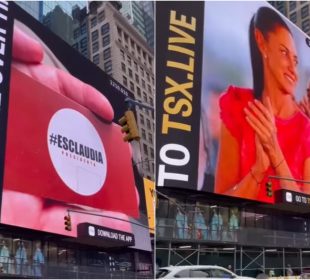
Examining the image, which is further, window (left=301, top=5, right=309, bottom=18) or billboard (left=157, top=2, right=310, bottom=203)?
window (left=301, top=5, right=309, bottom=18)

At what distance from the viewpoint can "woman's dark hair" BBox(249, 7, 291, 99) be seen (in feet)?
142

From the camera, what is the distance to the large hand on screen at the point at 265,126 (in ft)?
136

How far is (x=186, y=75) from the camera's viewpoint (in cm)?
3781

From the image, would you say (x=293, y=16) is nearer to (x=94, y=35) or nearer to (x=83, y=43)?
(x=94, y=35)

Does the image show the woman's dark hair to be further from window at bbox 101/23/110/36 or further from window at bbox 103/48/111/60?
window at bbox 101/23/110/36

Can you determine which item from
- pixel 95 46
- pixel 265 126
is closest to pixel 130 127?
pixel 95 46

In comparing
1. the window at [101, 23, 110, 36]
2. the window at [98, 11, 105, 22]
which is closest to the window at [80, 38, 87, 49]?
the window at [101, 23, 110, 36]

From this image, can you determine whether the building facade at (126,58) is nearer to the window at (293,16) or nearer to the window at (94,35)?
the window at (94,35)

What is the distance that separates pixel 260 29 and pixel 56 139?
20946mm

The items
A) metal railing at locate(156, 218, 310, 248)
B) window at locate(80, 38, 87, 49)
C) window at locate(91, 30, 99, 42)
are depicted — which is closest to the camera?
metal railing at locate(156, 218, 310, 248)

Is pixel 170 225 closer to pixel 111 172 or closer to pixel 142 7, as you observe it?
pixel 111 172

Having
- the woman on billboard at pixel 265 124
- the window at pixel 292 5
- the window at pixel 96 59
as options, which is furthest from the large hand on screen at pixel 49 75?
the window at pixel 292 5

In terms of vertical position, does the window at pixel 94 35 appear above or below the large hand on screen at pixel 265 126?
above

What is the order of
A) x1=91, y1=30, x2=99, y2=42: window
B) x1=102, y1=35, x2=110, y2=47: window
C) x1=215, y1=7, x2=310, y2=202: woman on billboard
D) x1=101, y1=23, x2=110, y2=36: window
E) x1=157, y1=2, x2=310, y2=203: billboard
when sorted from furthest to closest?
x1=101, y1=23, x2=110, y2=36: window < x1=102, y1=35, x2=110, y2=47: window < x1=91, y1=30, x2=99, y2=42: window < x1=215, y1=7, x2=310, y2=202: woman on billboard < x1=157, y1=2, x2=310, y2=203: billboard
